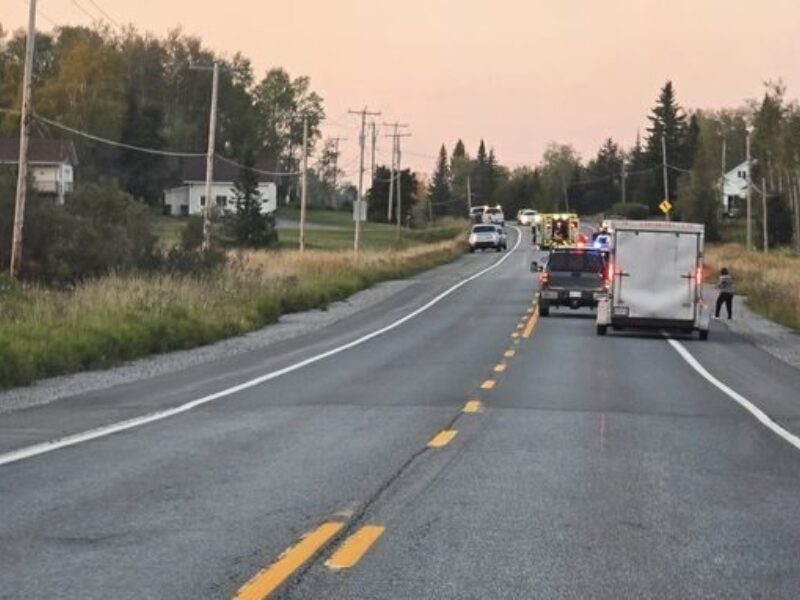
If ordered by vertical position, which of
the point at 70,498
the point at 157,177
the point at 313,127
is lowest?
the point at 70,498

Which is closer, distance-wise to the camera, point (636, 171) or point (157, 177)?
point (157, 177)

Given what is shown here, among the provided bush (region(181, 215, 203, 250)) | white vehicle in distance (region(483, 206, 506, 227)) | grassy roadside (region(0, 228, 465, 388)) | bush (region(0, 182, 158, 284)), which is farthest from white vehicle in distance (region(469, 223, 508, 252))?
bush (region(0, 182, 158, 284))

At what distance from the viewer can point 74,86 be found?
113 m

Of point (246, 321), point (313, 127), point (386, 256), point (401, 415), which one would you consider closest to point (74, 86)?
point (386, 256)

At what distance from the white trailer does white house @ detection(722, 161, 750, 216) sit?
382 ft

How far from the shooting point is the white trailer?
2973 centimetres

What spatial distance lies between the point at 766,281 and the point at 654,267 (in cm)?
2442

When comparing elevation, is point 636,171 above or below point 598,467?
above

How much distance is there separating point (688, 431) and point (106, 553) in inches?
311

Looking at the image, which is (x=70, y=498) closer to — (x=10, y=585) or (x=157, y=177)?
(x=10, y=585)

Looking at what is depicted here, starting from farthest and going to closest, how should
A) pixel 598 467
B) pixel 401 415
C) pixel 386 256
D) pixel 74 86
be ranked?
1. pixel 74 86
2. pixel 386 256
3. pixel 401 415
4. pixel 598 467

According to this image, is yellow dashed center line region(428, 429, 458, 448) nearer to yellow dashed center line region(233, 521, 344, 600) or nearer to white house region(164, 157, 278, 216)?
yellow dashed center line region(233, 521, 344, 600)

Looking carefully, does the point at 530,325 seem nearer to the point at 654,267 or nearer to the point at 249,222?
the point at 654,267

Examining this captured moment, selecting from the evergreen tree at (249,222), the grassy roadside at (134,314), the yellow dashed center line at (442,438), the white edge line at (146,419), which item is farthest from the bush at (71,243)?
the evergreen tree at (249,222)
